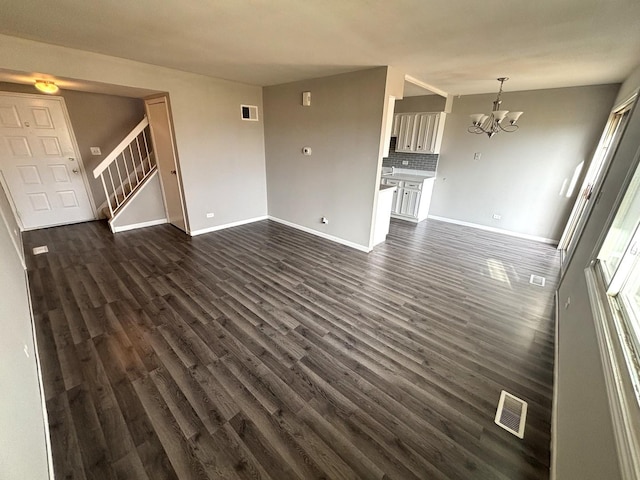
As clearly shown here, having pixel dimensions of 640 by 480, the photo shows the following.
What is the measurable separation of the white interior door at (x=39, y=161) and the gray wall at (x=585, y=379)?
268 inches

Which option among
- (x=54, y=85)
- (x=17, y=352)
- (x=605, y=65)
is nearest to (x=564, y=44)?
(x=605, y=65)

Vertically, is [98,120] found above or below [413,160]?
above

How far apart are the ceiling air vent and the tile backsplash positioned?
3.09 m

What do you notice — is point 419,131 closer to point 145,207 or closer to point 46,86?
point 145,207

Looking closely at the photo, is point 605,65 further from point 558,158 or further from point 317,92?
point 317,92

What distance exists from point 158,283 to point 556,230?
627cm

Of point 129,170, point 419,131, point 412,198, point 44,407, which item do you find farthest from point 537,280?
point 129,170

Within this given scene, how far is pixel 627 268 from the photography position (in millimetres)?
1401

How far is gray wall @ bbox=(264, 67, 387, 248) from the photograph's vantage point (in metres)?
3.52

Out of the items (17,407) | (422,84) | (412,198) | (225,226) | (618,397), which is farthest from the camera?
(412,198)

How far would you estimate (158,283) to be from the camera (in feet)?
9.74

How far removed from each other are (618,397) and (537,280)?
118 inches

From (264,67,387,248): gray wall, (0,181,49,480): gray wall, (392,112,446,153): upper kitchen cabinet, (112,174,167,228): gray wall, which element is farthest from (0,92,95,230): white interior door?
(392,112,446,153): upper kitchen cabinet

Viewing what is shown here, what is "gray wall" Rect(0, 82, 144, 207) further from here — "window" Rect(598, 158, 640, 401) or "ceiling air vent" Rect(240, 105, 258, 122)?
"window" Rect(598, 158, 640, 401)
